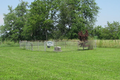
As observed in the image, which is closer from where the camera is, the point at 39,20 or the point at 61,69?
the point at 61,69

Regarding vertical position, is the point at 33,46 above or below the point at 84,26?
below

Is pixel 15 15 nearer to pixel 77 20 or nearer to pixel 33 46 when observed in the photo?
pixel 77 20

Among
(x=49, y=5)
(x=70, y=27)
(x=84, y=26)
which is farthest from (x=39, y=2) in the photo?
(x=84, y=26)

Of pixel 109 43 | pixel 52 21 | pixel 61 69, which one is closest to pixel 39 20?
pixel 52 21

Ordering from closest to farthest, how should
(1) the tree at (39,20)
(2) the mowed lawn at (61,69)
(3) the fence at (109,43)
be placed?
(2) the mowed lawn at (61,69), (3) the fence at (109,43), (1) the tree at (39,20)

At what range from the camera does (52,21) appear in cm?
4688

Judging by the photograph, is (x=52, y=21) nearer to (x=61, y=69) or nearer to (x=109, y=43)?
(x=109, y=43)

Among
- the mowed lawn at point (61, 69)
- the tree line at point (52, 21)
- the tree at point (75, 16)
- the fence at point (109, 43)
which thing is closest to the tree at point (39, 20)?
the tree line at point (52, 21)

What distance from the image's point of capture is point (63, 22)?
156ft

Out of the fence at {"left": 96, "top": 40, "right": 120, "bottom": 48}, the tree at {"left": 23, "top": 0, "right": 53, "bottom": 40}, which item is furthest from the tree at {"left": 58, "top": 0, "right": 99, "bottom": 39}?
the fence at {"left": 96, "top": 40, "right": 120, "bottom": 48}

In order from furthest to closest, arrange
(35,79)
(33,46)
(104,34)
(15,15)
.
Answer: (104,34) < (15,15) < (33,46) < (35,79)

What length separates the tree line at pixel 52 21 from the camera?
46125 millimetres

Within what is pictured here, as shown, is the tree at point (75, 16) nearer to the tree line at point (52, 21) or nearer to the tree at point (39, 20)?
the tree line at point (52, 21)

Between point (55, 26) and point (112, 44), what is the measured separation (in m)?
23.3
